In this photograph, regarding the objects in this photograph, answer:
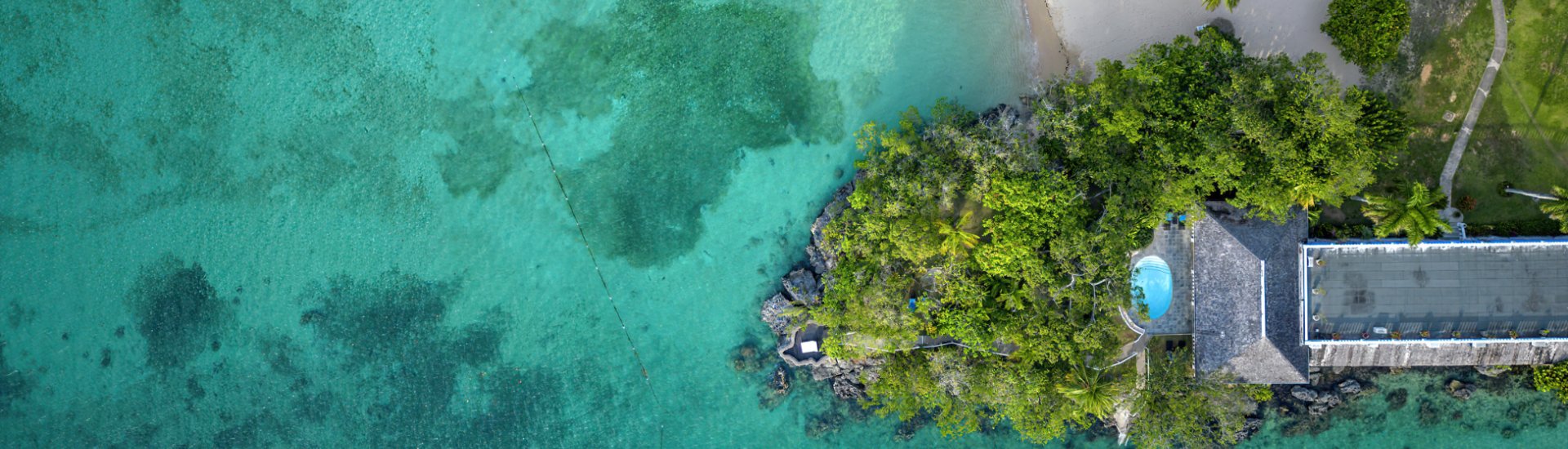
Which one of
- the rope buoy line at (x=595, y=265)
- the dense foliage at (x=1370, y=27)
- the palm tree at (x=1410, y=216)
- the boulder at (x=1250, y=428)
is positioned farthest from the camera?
the rope buoy line at (x=595, y=265)

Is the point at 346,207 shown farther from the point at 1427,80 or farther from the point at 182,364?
the point at 1427,80

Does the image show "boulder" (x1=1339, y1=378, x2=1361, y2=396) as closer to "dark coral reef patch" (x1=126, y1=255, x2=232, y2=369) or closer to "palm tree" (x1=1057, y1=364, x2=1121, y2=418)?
"palm tree" (x1=1057, y1=364, x2=1121, y2=418)

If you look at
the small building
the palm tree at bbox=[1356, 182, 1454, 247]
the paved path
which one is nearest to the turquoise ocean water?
the small building

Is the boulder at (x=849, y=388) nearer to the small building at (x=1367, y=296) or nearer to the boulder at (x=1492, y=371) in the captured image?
the small building at (x=1367, y=296)

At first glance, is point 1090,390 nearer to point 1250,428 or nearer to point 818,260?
point 1250,428

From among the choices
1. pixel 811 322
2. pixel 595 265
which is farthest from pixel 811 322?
pixel 595 265

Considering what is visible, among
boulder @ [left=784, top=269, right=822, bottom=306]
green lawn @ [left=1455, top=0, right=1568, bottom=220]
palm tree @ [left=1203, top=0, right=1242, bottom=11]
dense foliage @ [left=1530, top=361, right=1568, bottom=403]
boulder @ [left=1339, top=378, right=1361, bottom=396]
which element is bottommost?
boulder @ [left=1339, top=378, right=1361, bottom=396]

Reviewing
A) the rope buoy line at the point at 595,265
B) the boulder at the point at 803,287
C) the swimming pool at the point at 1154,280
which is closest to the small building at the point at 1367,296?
the swimming pool at the point at 1154,280
